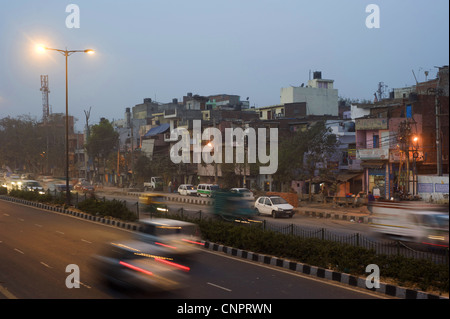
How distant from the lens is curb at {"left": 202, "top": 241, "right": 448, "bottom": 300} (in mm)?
10414

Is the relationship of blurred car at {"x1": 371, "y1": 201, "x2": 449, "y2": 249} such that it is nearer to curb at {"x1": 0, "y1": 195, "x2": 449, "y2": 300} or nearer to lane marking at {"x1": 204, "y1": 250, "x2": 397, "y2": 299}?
curb at {"x1": 0, "y1": 195, "x2": 449, "y2": 300}

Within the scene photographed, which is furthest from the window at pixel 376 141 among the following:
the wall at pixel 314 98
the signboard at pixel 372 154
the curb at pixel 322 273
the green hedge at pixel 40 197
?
the wall at pixel 314 98

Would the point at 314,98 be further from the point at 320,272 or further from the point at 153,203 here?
the point at 320,272

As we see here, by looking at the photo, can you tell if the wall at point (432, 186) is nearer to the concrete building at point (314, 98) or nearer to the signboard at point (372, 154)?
the signboard at point (372, 154)

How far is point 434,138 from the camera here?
38.7 metres

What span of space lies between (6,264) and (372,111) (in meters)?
37.3

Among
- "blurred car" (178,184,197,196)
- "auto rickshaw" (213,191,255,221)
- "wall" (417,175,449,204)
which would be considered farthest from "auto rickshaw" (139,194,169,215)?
"blurred car" (178,184,197,196)

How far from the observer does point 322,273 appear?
12.7 metres

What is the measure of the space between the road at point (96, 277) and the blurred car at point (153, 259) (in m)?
0.46

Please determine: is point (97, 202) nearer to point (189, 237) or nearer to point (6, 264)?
point (6, 264)

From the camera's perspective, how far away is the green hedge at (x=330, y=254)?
10.9 metres

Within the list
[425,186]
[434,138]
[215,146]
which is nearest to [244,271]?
[425,186]

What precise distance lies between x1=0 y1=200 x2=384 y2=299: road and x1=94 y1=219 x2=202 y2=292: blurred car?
459 mm

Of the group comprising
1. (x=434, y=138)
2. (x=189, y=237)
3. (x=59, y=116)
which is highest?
(x=59, y=116)
